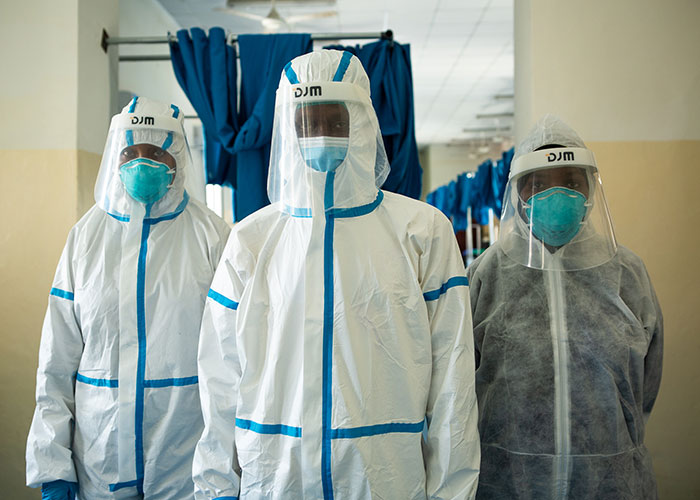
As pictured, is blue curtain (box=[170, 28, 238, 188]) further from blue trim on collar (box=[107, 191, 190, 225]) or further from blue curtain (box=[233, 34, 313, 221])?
blue trim on collar (box=[107, 191, 190, 225])

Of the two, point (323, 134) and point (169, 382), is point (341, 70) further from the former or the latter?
point (169, 382)

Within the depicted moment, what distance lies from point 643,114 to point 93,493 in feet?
7.92

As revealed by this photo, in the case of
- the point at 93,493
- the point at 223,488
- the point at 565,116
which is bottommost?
the point at 93,493

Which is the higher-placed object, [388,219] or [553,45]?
[553,45]

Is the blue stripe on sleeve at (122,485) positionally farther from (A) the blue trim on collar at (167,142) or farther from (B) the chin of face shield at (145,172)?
(A) the blue trim on collar at (167,142)

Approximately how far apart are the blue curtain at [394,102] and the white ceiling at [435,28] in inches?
73.0

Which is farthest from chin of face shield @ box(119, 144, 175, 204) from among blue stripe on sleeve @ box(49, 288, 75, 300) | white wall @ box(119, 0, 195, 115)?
white wall @ box(119, 0, 195, 115)

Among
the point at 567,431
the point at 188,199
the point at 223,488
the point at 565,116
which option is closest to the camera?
the point at 223,488

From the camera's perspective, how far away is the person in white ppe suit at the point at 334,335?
49.9 inches

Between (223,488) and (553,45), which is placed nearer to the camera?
(223,488)

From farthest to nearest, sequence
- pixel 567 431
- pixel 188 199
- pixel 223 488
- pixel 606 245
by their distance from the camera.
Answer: pixel 188 199
pixel 606 245
pixel 567 431
pixel 223 488

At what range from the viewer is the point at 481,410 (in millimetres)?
1660

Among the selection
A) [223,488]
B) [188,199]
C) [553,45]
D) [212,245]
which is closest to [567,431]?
[223,488]

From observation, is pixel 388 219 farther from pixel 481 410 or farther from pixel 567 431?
pixel 567 431
